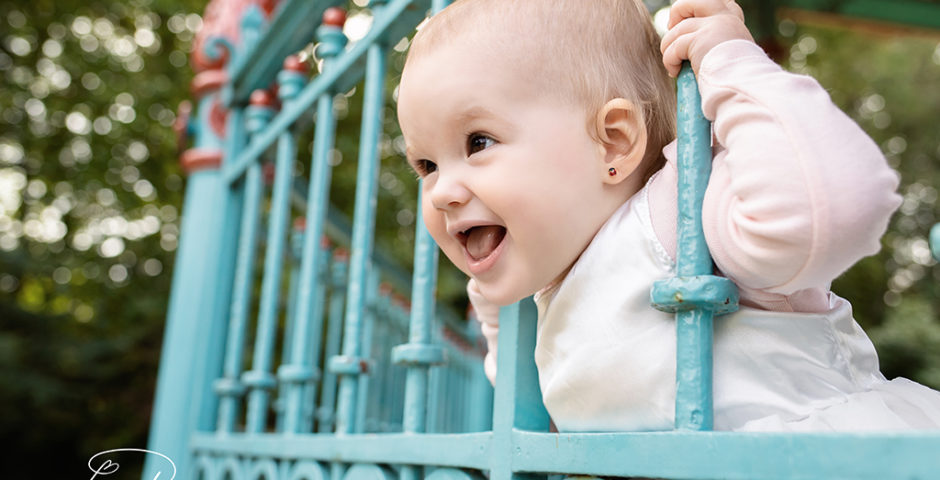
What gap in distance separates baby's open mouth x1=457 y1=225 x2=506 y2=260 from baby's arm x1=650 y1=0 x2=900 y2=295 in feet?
0.89

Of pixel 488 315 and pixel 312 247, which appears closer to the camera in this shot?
pixel 488 315

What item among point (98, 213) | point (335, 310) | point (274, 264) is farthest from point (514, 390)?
point (98, 213)

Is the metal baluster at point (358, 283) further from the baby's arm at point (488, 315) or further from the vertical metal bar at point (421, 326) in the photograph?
the baby's arm at point (488, 315)

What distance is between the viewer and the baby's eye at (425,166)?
3.40 ft

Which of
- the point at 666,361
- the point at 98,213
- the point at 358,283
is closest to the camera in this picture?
the point at 666,361

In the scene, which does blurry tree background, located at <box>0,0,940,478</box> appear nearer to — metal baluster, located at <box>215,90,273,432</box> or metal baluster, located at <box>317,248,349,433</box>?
metal baluster, located at <box>317,248,349,433</box>

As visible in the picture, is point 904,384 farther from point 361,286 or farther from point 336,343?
point 336,343

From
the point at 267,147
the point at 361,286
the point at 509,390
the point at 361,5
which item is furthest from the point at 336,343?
the point at 361,5

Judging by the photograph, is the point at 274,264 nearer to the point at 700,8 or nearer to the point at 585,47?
the point at 585,47

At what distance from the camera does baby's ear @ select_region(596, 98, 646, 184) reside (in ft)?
3.01

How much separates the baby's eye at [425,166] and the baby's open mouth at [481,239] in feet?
0.36

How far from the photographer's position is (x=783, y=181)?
680mm

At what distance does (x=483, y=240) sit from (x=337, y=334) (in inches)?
84.6

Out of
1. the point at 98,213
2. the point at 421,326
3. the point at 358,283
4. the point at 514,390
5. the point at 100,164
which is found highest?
the point at 100,164
